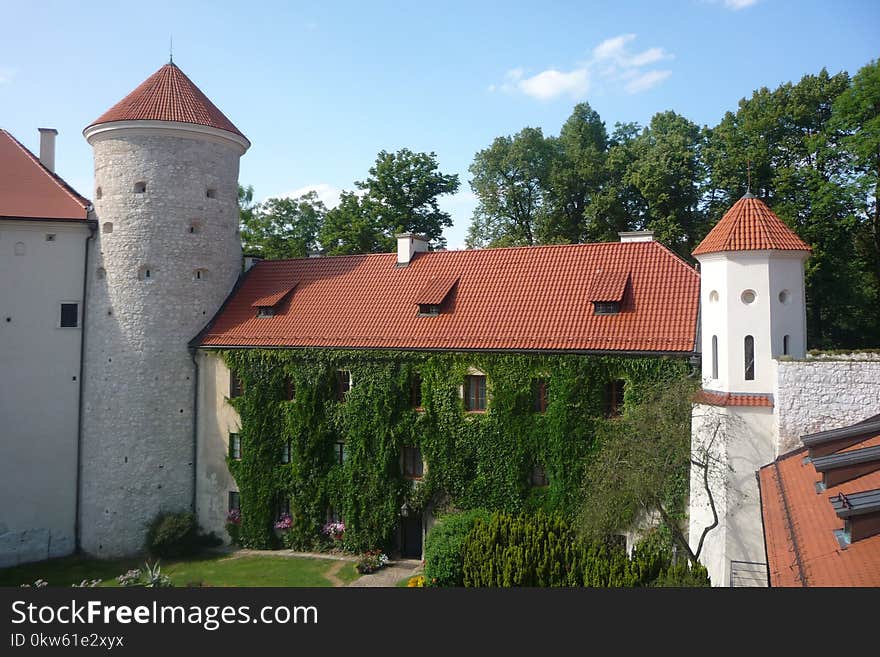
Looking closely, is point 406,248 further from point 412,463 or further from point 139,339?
point 139,339

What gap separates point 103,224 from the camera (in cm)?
2455

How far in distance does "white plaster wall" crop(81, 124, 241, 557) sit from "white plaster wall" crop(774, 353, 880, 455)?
60.9 ft

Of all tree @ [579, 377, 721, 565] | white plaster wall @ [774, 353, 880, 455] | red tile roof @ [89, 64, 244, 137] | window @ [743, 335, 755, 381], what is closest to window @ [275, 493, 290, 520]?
tree @ [579, 377, 721, 565]

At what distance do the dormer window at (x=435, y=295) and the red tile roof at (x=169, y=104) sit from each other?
9188 mm

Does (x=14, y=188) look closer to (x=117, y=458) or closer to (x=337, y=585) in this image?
(x=117, y=458)

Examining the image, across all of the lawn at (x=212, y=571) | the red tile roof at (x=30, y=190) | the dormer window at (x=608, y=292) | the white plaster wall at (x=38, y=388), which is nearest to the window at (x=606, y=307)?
the dormer window at (x=608, y=292)

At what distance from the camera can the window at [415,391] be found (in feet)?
71.3

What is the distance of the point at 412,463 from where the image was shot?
72.1ft

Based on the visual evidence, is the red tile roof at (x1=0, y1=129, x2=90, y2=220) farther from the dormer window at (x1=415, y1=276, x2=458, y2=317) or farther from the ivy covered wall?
the dormer window at (x1=415, y1=276, x2=458, y2=317)

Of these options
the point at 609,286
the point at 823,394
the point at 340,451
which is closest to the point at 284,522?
the point at 340,451

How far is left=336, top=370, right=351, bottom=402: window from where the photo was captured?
74.8 feet

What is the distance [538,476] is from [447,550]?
3.88m

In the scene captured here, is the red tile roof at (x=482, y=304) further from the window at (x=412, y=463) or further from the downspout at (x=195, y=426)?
the window at (x=412, y=463)

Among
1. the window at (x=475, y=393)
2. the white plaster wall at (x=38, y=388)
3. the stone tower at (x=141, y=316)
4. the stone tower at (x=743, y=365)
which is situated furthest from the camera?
the stone tower at (x=141, y=316)
